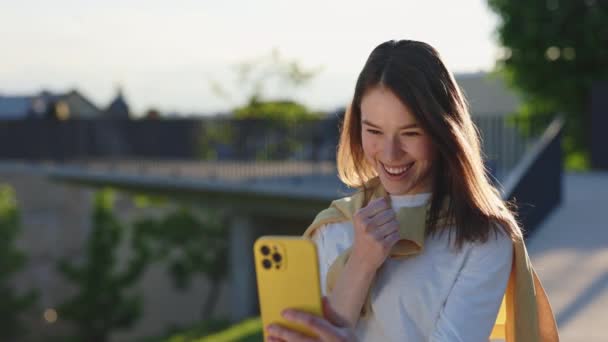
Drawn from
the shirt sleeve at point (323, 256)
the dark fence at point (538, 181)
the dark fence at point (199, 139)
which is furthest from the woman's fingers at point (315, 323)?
the dark fence at point (199, 139)

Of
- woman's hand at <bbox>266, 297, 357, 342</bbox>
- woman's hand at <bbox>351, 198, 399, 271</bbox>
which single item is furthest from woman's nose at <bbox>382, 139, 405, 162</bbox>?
woman's hand at <bbox>266, 297, 357, 342</bbox>

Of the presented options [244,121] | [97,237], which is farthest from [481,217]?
[97,237]

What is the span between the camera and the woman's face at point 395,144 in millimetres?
1905

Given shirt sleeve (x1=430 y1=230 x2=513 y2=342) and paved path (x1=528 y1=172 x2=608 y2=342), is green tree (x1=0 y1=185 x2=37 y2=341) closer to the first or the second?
paved path (x1=528 y1=172 x2=608 y2=342)

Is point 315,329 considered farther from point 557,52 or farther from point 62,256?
point 62,256

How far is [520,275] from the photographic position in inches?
75.7

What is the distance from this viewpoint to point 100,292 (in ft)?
72.5

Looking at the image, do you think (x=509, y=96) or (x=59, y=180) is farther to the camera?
(x=509, y=96)

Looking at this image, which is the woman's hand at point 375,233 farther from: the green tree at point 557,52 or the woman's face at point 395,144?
the green tree at point 557,52

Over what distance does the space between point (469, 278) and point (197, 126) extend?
15487 mm

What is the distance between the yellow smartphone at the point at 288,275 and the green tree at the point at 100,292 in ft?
68.4

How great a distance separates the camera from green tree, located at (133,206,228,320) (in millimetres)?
24812

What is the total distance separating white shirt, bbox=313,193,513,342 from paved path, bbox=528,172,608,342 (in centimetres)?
455

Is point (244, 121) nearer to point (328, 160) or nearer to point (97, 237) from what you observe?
point (328, 160)
